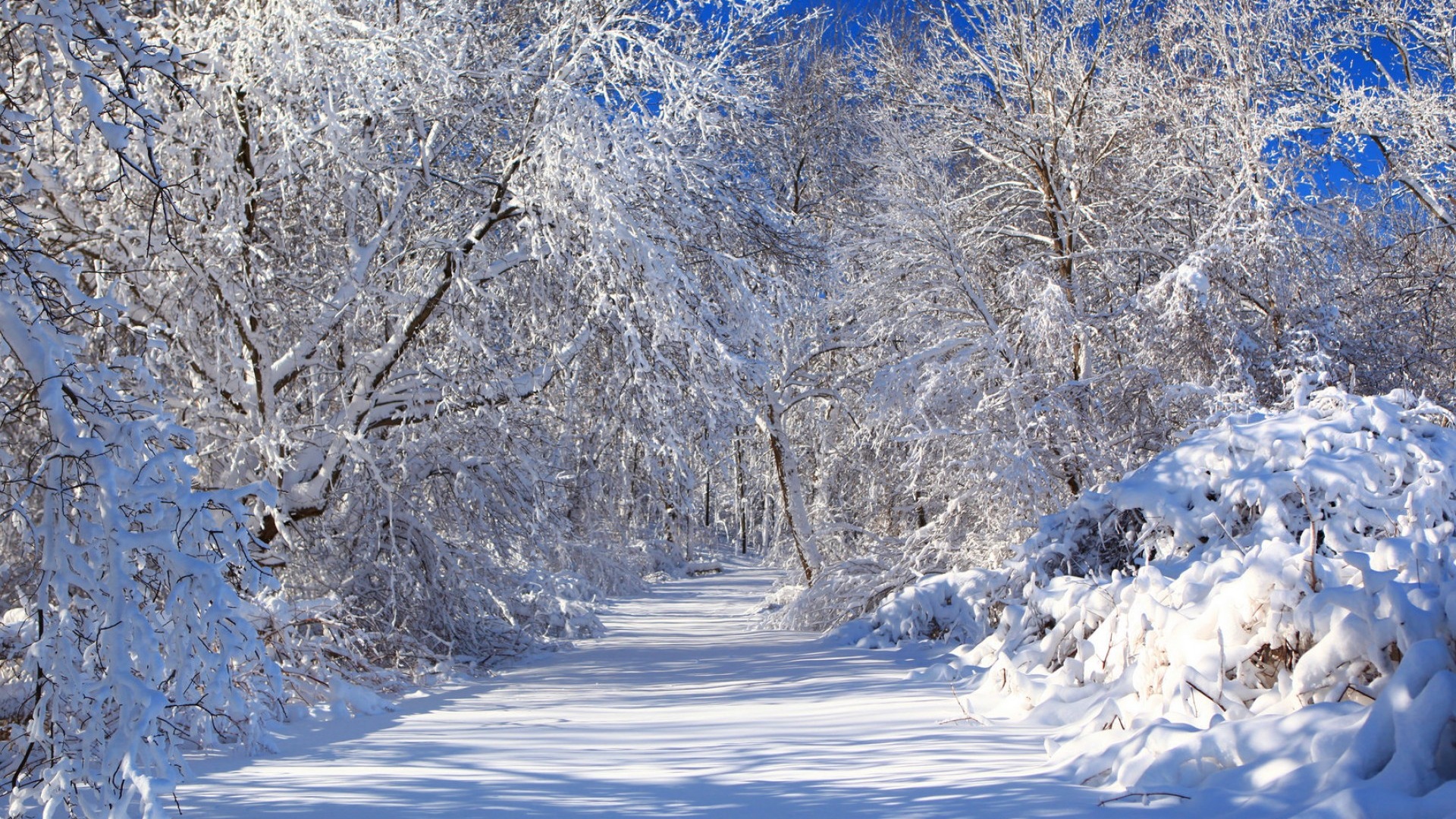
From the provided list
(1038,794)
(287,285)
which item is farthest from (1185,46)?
(1038,794)

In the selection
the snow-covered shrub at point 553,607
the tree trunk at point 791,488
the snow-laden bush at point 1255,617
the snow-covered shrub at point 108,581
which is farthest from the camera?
the tree trunk at point 791,488

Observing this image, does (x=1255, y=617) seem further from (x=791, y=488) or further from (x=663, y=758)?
(x=791, y=488)

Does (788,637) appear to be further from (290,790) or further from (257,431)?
(290,790)

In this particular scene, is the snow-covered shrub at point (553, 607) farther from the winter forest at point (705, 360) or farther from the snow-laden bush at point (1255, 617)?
the snow-laden bush at point (1255, 617)

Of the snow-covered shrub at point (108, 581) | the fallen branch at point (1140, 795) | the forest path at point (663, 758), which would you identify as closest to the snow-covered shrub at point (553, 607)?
the forest path at point (663, 758)

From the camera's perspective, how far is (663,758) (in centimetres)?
401

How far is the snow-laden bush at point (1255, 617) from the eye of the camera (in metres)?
2.94

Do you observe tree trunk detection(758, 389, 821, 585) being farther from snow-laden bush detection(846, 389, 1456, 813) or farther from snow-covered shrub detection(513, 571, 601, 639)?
snow-laden bush detection(846, 389, 1456, 813)

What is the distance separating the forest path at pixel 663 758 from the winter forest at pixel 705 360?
289 mm

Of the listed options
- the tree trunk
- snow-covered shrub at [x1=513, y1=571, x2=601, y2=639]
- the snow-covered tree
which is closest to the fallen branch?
the snow-covered tree

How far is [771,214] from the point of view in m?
8.00

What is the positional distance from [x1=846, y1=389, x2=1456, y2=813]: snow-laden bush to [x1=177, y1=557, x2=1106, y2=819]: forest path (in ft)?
1.28

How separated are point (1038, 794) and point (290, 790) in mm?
2612

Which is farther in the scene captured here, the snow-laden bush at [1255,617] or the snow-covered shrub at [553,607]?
the snow-covered shrub at [553,607]
